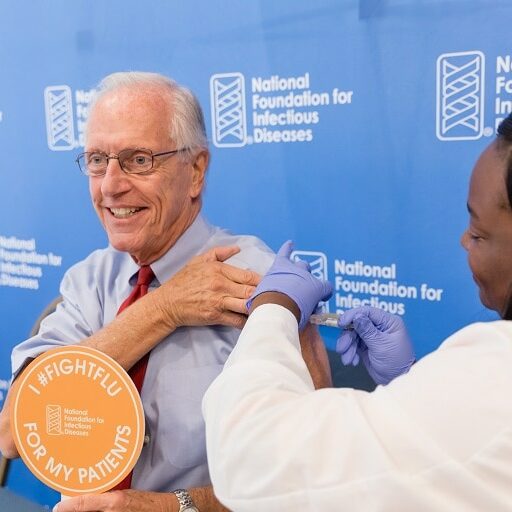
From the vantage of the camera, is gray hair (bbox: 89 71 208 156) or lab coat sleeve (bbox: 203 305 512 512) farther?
gray hair (bbox: 89 71 208 156)

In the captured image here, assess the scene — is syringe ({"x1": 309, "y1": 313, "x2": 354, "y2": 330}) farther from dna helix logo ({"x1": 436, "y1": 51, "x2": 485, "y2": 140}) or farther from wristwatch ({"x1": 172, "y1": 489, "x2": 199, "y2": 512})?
dna helix logo ({"x1": 436, "y1": 51, "x2": 485, "y2": 140})

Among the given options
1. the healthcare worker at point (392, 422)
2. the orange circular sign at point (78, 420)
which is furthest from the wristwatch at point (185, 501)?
the healthcare worker at point (392, 422)

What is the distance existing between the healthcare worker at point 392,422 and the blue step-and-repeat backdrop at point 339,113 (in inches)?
24.9

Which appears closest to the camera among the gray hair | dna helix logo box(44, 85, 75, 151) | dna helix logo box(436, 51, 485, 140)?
the gray hair

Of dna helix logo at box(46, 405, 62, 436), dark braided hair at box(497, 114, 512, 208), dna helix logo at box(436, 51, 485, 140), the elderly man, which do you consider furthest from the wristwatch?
Answer: dna helix logo at box(436, 51, 485, 140)

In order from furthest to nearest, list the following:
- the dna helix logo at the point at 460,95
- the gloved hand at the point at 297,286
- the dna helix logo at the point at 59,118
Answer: the dna helix logo at the point at 59,118
the dna helix logo at the point at 460,95
the gloved hand at the point at 297,286

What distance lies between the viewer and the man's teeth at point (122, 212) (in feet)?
4.71

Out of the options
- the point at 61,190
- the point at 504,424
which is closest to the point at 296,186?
the point at 61,190

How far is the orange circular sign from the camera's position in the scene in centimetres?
123

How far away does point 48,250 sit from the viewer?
254cm

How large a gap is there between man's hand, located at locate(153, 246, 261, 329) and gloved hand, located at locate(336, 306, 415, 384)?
192 millimetres

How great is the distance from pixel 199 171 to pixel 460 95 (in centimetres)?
61

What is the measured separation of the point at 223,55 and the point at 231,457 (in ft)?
4.45

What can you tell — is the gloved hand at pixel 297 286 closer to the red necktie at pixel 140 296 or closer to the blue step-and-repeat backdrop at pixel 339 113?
the red necktie at pixel 140 296
